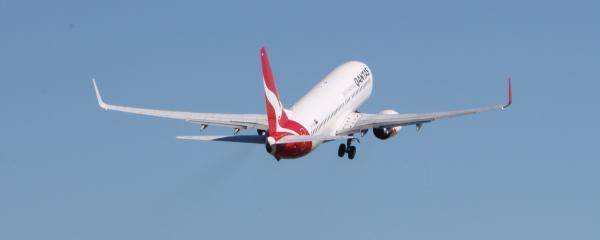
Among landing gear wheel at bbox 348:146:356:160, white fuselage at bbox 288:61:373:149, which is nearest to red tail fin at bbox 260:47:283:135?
white fuselage at bbox 288:61:373:149

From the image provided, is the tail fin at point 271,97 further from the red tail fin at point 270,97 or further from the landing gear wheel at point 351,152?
the landing gear wheel at point 351,152

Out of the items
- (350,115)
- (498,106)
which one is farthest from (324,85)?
(498,106)

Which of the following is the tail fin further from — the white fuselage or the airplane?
the white fuselage

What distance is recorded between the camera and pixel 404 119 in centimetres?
11900

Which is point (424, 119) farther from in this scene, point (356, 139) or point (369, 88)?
point (369, 88)

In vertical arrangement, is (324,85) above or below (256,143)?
above

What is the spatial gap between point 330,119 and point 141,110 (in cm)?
1328

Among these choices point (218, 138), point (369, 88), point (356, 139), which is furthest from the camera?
point (369, 88)

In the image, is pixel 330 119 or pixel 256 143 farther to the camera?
pixel 330 119

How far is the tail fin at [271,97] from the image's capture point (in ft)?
357

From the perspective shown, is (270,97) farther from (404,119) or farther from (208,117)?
(404,119)

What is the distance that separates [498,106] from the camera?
4611 inches

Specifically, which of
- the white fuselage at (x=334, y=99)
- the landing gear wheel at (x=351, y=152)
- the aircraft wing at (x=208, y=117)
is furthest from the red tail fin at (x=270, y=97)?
the landing gear wheel at (x=351, y=152)

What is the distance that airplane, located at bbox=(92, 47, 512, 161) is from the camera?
109 m
